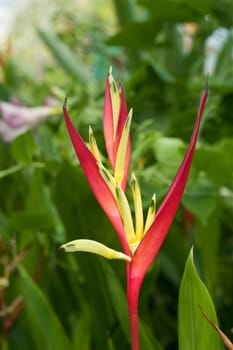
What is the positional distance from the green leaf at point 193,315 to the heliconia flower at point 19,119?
0.29m

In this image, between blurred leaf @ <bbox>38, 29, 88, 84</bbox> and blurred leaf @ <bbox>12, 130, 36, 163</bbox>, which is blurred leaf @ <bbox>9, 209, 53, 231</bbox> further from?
blurred leaf @ <bbox>38, 29, 88, 84</bbox>

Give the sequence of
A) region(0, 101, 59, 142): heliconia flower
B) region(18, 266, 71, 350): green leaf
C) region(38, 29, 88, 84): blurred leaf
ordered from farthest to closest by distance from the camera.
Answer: region(38, 29, 88, 84): blurred leaf
region(0, 101, 59, 142): heliconia flower
region(18, 266, 71, 350): green leaf

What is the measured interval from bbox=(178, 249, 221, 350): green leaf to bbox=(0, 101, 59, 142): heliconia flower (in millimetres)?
290

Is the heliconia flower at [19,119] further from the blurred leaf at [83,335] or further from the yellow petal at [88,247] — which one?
the yellow petal at [88,247]

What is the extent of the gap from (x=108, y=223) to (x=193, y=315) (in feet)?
0.43

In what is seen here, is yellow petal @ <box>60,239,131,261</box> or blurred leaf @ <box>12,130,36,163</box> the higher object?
yellow petal @ <box>60,239,131,261</box>

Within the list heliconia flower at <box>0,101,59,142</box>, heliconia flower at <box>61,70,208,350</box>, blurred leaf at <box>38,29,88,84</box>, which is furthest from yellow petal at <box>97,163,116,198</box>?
blurred leaf at <box>38,29,88,84</box>

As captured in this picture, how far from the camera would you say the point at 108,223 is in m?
0.37

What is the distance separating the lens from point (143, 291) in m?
0.36

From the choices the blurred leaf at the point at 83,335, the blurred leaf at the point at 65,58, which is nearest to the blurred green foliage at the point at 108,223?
the blurred leaf at the point at 83,335

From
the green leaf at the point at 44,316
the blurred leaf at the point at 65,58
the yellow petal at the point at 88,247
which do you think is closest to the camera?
the yellow petal at the point at 88,247

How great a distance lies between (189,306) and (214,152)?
144mm

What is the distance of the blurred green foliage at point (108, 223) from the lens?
0.37 metres

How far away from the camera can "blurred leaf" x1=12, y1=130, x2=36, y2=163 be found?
0.41 metres
